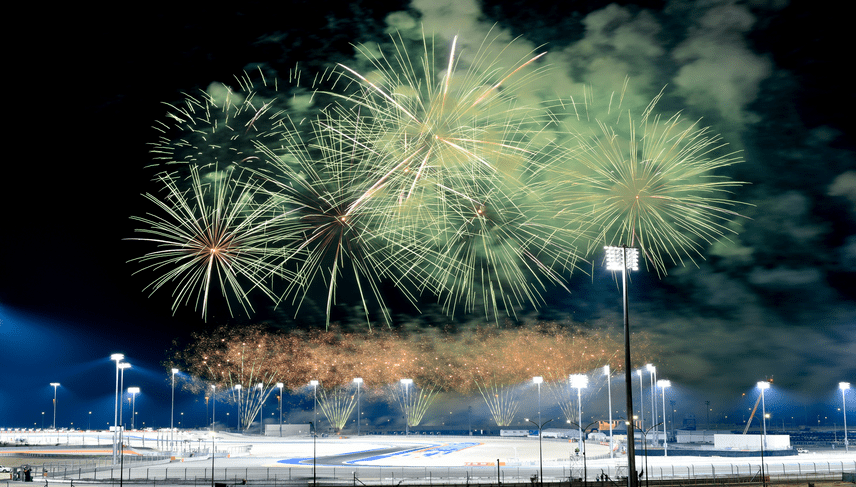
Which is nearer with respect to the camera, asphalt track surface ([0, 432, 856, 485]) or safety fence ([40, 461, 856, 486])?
safety fence ([40, 461, 856, 486])

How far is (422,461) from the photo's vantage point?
220 ft

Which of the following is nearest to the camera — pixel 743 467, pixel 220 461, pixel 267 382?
pixel 743 467

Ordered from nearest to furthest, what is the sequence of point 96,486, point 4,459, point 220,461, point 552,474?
point 96,486
point 552,474
point 220,461
point 4,459

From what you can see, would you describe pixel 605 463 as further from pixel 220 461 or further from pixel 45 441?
pixel 45 441

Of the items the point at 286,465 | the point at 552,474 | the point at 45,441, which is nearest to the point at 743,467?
the point at 552,474

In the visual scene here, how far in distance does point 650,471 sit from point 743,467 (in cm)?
816

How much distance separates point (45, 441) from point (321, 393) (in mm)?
62372

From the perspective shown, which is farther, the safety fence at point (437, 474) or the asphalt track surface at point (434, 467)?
the asphalt track surface at point (434, 467)

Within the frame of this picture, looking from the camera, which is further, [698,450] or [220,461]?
[698,450]

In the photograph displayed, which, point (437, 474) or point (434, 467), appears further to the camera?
point (434, 467)

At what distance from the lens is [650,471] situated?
5416 centimetres

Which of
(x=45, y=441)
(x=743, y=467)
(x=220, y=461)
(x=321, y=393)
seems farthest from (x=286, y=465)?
(x=321, y=393)

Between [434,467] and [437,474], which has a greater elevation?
[437,474]

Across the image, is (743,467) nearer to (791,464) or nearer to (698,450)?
(791,464)
